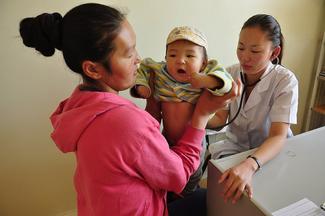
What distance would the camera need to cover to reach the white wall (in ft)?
4.50

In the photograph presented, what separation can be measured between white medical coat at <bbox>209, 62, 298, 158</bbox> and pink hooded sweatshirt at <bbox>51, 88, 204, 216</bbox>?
616mm

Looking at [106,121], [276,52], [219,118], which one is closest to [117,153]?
[106,121]

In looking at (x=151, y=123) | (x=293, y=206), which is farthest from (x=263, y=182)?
(x=151, y=123)

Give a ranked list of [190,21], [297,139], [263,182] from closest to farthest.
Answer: [263,182] → [297,139] → [190,21]

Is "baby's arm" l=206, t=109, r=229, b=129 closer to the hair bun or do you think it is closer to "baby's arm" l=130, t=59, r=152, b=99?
"baby's arm" l=130, t=59, r=152, b=99

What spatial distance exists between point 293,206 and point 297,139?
1.35ft

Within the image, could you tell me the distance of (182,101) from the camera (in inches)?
37.6

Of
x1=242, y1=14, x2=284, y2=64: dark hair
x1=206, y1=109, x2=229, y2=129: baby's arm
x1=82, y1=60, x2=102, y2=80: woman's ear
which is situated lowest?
x1=206, y1=109, x2=229, y2=129: baby's arm

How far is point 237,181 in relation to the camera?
0.83 metres

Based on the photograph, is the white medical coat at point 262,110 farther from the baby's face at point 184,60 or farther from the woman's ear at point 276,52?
the baby's face at point 184,60

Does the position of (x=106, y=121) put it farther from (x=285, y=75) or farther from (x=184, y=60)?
(x=285, y=75)

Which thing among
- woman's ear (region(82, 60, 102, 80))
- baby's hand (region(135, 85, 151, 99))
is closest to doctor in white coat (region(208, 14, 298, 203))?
baby's hand (region(135, 85, 151, 99))

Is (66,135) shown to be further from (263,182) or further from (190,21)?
(190,21)

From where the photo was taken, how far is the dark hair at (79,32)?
0.65 meters
